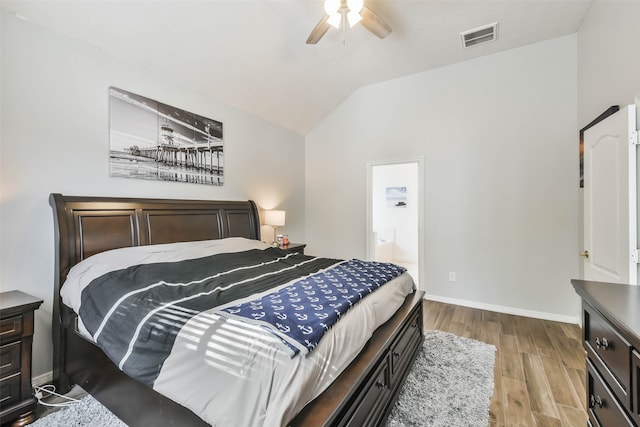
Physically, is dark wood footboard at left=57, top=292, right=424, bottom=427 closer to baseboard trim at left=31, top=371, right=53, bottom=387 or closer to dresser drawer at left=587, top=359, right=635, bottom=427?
baseboard trim at left=31, top=371, right=53, bottom=387

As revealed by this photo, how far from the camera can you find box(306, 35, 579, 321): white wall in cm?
329

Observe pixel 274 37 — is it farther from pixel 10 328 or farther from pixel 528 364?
pixel 528 364

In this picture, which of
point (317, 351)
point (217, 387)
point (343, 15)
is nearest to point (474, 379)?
point (317, 351)

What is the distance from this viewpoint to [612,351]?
951mm

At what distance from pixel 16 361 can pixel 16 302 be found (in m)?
0.36

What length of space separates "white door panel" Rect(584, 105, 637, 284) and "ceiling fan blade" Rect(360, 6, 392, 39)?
6.22 ft

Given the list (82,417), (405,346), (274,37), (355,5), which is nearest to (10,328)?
(82,417)

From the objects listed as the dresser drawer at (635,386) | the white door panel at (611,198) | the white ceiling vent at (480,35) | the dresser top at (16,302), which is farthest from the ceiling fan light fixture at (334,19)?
the dresser top at (16,302)

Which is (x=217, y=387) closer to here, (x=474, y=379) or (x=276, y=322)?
(x=276, y=322)

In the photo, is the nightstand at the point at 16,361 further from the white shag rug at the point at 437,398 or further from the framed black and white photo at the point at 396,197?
the framed black and white photo at the point at 396,197

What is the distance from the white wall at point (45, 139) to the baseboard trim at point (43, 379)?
0.04 metres

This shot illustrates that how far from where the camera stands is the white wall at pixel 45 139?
2.01 meters

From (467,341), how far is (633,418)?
209 centimetres

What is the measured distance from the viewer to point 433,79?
158 inches
